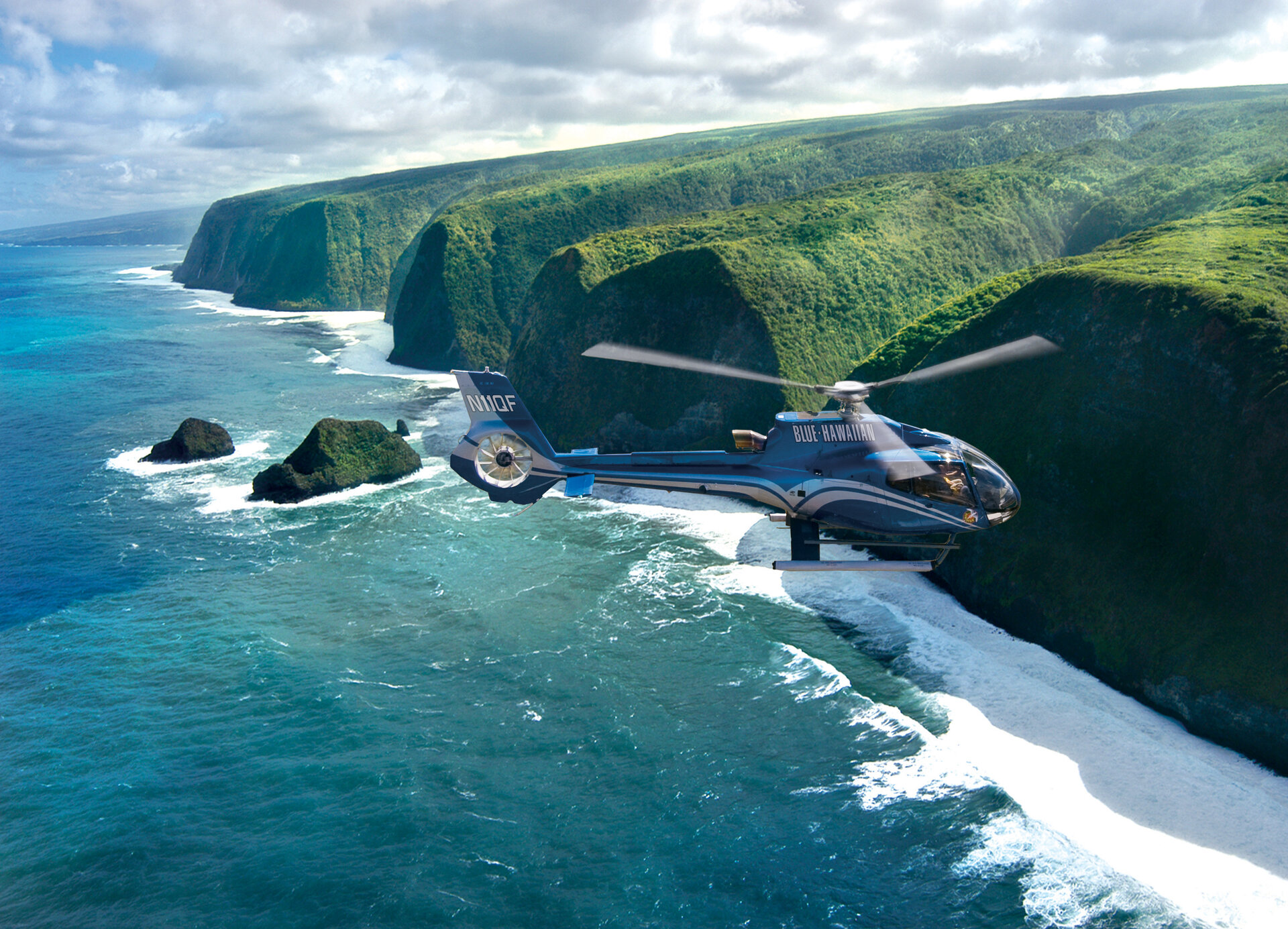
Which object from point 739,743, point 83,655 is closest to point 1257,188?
point 739,743

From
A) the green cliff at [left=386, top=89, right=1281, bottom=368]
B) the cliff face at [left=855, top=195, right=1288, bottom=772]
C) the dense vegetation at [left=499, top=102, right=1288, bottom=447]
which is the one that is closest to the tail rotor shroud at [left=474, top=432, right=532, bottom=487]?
the cliff face at [left=855, top=195, right=1288, bottom=772]

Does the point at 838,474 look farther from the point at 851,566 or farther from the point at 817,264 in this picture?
the point at 817,264

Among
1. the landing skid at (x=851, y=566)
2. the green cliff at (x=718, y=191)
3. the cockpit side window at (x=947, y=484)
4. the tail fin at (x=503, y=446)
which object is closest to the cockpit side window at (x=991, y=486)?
the cockpit side window at (x=947, y=484)

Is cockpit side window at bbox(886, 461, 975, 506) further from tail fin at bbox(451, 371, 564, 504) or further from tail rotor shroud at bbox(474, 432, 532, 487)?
tail rotor shroud at bbox(474, 432, 532, 487)

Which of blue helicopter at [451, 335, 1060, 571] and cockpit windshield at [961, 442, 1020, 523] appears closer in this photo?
blue helicopter at [451, 335, 1060, 571]

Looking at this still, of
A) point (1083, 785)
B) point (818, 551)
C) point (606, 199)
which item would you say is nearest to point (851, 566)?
point (818, 551)

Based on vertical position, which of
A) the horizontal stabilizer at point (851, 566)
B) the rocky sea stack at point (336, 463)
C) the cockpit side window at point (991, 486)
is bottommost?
the rocky sea stack at point (336, 463)

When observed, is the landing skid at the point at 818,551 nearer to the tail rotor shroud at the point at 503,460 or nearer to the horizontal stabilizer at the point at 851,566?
the horizontal stabilizer at the point at 851,566
